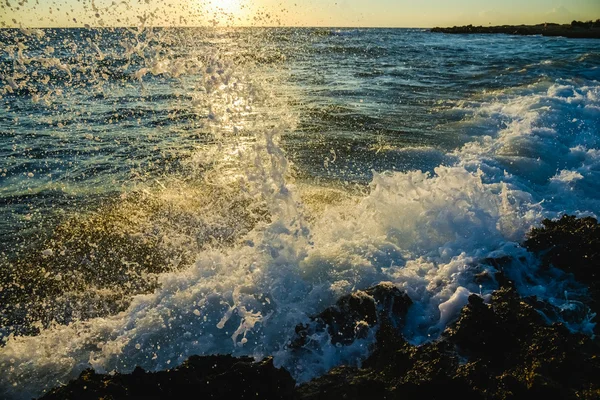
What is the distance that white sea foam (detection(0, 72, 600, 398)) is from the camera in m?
3.70

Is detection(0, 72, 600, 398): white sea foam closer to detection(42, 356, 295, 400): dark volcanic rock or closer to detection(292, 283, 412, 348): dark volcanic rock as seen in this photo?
detection(292, 283, 412, 348): dark volcanic rock

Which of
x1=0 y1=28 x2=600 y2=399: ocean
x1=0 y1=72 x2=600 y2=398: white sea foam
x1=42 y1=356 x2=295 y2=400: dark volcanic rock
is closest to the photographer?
x1=42 y1=356 x2=295 y2=400: dark volcanic rock

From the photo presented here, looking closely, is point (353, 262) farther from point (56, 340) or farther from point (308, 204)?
point (56, 340)

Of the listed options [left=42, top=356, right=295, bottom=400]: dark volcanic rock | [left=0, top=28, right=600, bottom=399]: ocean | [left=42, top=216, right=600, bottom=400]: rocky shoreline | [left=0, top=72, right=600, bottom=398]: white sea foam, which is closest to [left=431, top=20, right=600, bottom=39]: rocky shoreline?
[left=0, top=28, right=600, bottom=399]: ocean

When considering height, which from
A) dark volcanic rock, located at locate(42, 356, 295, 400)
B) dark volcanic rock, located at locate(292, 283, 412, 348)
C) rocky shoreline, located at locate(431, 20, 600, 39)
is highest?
rocky shoreline, located at locate(431, 20, 600, 39)

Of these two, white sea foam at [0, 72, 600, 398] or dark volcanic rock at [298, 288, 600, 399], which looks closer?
dark volcanic rock at [298, 288, 600, 399]

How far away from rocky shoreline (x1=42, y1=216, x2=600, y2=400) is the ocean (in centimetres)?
20

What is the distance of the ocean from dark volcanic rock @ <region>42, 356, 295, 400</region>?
0.54 m

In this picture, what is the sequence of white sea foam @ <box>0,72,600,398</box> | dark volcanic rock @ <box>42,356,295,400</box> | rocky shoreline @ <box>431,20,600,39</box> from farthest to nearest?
rocky shoreline @ <box>431,20,600,39</box> → white sea foam @ <box>0,72,600,398</box> → dark volcanic rock @ <box>42,356,295,400</box>

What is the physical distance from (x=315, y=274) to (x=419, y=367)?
1896mm

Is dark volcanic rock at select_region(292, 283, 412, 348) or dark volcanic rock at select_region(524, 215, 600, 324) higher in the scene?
dark volcanic rock at select_region(524, 215, 600, 324)

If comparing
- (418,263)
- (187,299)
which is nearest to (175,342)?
(187,299)

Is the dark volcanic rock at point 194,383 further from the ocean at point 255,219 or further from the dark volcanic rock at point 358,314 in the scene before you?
the dark volcanic rock at point 358,314

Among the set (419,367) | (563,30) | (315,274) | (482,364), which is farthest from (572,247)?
(563,30)
